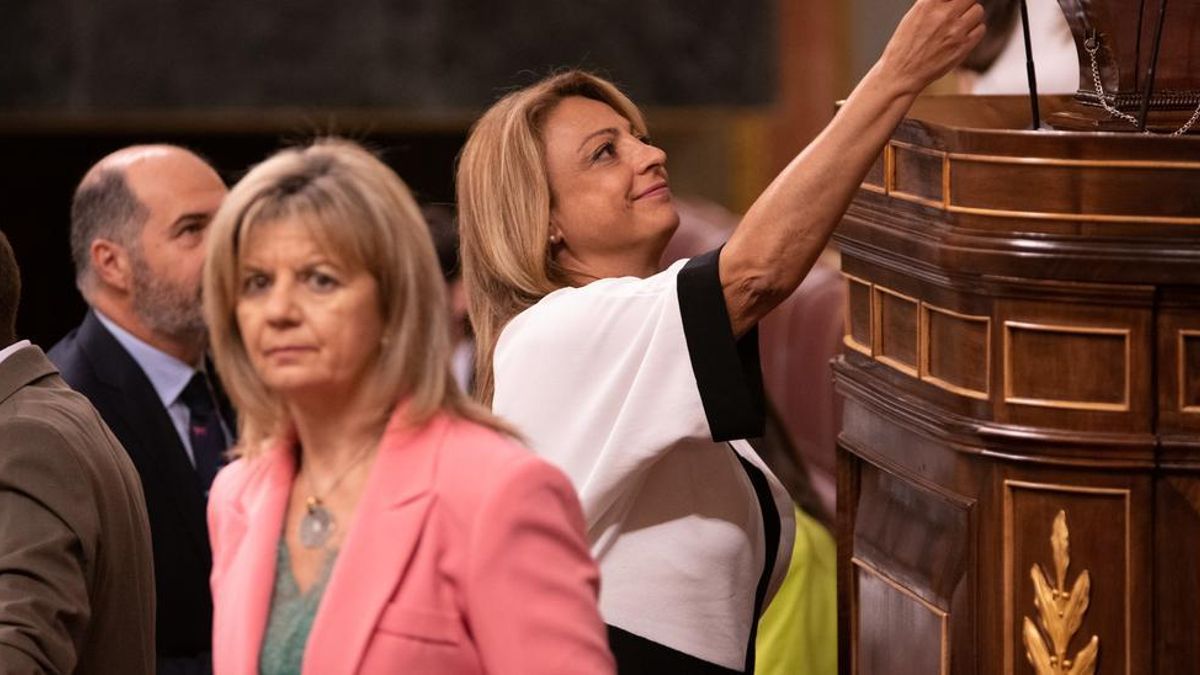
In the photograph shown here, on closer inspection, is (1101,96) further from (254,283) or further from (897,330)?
(254,283)

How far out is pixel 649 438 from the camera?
2676 mm

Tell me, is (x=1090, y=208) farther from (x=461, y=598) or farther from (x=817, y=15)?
(x=817, y=15)

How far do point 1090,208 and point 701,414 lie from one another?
0.71 meters

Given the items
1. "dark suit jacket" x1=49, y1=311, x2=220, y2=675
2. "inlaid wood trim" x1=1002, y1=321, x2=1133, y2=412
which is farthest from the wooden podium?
"dark suit jacket" x1=49, y1=311, x2=220, y2=675

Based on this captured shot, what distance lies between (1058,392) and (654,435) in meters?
0.67

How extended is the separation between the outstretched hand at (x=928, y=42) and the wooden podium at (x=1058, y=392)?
0.35m

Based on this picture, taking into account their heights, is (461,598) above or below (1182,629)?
above

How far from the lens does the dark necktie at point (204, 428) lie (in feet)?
14.4

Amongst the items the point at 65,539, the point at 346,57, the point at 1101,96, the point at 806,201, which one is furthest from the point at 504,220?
the point at 346,57

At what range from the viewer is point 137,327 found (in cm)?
446

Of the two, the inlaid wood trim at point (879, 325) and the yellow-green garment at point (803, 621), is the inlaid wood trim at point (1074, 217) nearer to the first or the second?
the inlaid wood trim at point (879, 325)

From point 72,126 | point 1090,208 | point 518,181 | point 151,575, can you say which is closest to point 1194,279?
point 1090,208

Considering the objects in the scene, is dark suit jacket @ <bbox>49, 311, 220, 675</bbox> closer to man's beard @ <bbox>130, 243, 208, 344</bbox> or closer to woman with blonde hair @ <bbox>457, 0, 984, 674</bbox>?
man's beard @ <bbox>130, 243, 208, 344</bbox>

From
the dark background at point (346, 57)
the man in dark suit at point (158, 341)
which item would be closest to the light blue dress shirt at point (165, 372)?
the man in dark suit at point (158, 341)
